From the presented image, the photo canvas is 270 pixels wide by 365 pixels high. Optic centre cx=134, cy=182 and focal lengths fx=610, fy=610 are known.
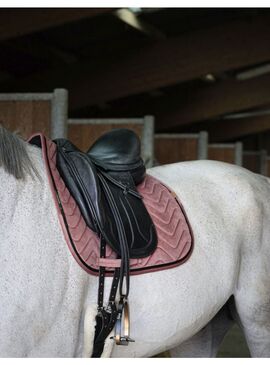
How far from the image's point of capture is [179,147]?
5652mm

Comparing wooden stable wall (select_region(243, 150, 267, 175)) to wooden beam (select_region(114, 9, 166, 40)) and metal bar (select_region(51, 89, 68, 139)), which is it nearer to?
wooden beam (select_region(114, 9, 166, 40))

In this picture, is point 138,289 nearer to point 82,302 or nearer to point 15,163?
point 82,302

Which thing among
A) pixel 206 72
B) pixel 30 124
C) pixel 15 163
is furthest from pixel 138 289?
pixel 206 72

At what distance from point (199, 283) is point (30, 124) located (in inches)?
75.9

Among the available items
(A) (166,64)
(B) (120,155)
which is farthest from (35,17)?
(B) (120,155)

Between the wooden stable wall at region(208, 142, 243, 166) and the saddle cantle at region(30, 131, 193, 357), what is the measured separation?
15.2ft

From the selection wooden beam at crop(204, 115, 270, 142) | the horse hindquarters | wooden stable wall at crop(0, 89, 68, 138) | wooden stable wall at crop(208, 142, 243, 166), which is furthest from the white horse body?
wooden beam at crop(204, 115, 270, 142)

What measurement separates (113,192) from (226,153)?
498 cm

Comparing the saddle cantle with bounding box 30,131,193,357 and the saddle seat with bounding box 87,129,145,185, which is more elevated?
the saddle seat with bounding box 87,129,145,185

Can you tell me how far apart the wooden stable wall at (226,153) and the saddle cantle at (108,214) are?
15.2ft

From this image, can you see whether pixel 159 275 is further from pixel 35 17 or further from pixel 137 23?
pixel 137 23

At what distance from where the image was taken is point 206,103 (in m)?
9.16

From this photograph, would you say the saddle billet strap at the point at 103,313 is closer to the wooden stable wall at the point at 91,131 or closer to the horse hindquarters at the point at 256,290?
the horse hindquarters at the point at 256,290

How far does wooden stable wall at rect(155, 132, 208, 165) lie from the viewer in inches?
220
